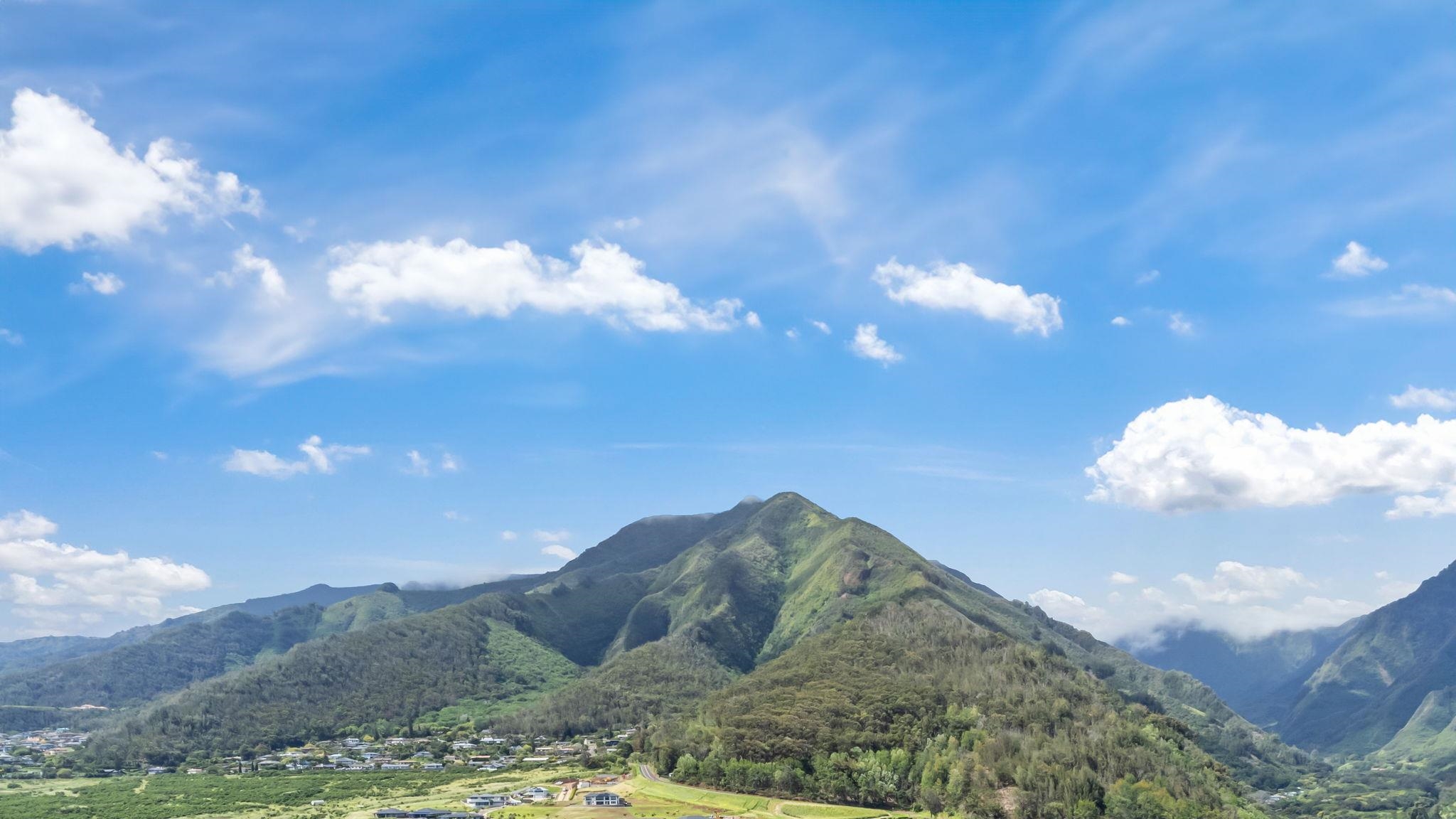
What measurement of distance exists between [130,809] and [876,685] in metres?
142

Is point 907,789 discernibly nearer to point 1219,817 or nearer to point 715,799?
point 715,799

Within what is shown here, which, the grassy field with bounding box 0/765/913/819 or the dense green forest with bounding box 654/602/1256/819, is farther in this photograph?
the dense green forest with bounding box 654/602/1256/819

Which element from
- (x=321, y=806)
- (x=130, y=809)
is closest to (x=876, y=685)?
(x=321, y=806)

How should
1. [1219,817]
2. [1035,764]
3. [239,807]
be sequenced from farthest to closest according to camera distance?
[239,807]
[1035,764]
[1219,817]

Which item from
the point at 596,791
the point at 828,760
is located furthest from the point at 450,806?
the point at 828,760

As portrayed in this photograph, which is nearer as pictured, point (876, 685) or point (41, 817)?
point (41, 817)

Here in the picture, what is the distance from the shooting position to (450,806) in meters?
158

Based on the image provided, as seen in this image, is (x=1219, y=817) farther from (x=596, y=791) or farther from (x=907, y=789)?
(x=596, y=791)

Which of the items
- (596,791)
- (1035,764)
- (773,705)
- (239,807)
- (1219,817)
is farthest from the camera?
(773,705)

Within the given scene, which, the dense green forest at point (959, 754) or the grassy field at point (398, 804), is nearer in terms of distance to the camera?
the grassy field at point (398, 804)

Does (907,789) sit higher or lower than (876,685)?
lower

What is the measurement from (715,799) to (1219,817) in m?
75.4

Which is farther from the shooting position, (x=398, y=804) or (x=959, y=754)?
(x=398, y=804)

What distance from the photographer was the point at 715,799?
154m
